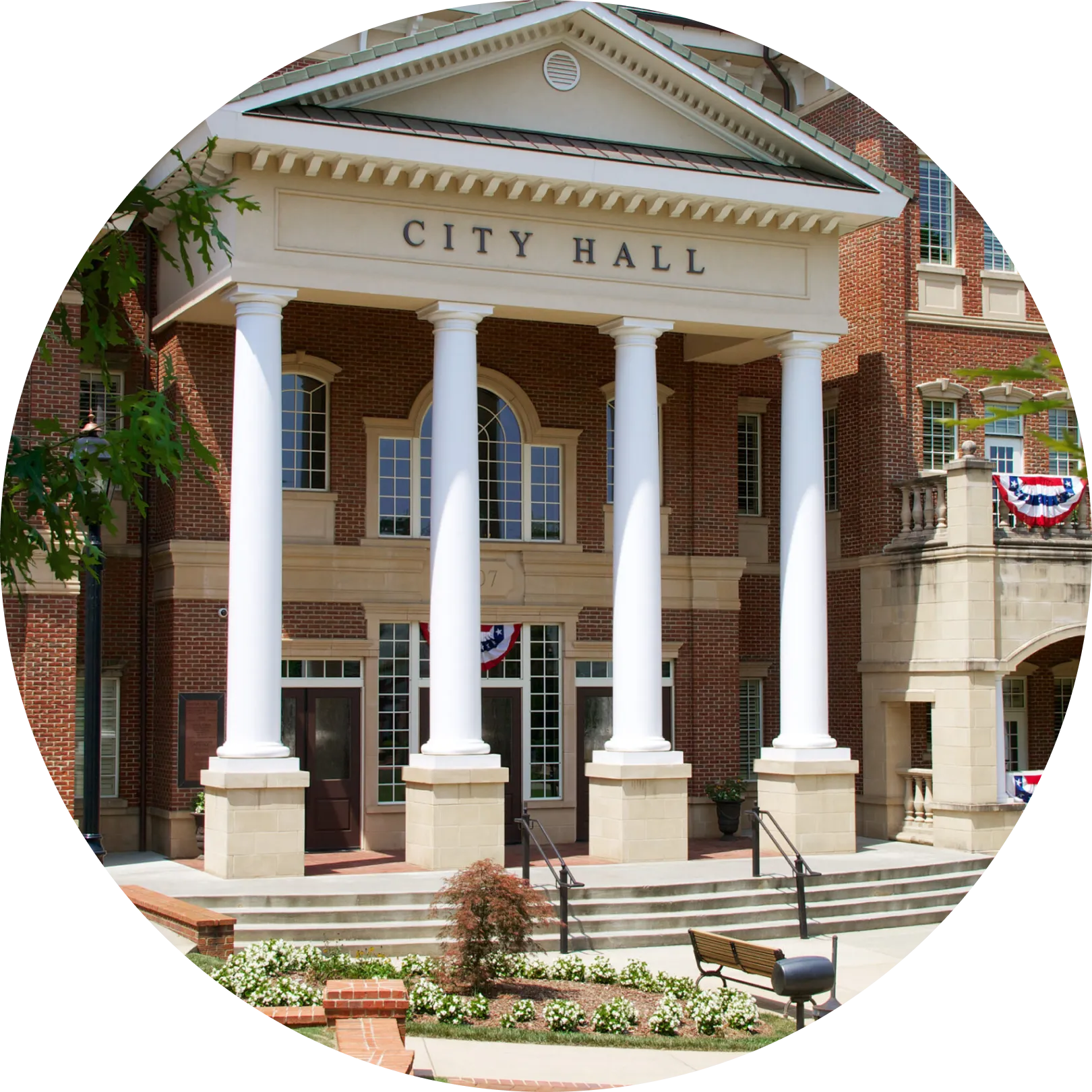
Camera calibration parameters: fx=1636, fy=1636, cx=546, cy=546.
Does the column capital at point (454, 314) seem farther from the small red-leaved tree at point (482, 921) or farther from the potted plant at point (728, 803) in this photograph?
the potted plant at point (728, 803)

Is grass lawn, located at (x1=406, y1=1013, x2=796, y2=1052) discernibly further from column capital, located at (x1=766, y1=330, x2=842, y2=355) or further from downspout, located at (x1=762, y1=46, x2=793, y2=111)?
downspout, located at (x1=762, y1=46, x2=793, y2=111)

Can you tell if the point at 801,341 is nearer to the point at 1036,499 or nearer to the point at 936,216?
the point at 1036,499

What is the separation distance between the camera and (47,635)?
79.0 feet

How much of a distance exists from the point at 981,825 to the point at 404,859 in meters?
9.77

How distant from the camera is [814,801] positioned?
2580cm

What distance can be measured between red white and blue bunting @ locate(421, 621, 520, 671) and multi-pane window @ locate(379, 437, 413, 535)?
226 centimetres

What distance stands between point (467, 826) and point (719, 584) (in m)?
8.72

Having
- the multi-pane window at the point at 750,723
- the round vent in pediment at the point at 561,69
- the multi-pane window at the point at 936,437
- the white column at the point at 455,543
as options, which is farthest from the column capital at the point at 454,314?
the multi-pane window at the point at 750,723

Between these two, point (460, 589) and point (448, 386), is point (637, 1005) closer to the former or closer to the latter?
point (460, 589)

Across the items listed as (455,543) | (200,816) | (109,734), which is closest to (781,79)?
(455,543)

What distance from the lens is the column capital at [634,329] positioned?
83.1 ft

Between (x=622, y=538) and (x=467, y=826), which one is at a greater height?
(x=622, y=538)

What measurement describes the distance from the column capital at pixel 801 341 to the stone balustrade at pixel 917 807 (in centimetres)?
777

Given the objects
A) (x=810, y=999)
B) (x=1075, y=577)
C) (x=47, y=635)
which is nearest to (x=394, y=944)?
(x=810, y=999)
